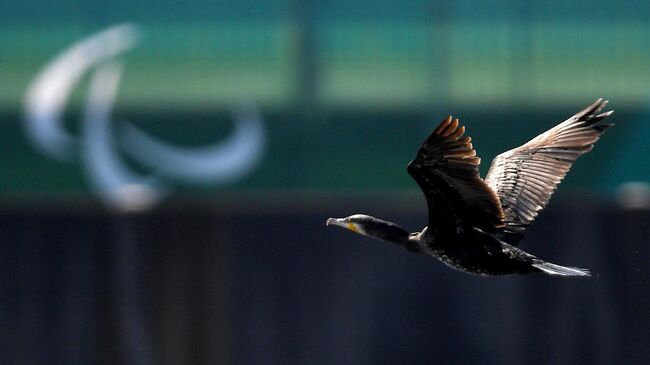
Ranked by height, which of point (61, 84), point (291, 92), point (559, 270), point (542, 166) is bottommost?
point (559, 270)

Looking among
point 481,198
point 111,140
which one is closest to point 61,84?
point 111,140

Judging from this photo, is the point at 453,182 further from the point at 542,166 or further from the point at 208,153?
the point at 208,153

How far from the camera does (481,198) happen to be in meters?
7.03

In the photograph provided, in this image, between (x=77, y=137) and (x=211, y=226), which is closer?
(x=211, y=226)

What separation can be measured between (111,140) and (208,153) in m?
0.87

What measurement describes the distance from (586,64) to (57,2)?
489 centimetres

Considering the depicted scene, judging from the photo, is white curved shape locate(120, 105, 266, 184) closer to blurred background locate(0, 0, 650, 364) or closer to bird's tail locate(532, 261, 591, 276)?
blurred background locate(0, 0, 650, 364)

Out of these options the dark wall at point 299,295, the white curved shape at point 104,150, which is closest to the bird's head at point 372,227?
the dark wall at point 299,295

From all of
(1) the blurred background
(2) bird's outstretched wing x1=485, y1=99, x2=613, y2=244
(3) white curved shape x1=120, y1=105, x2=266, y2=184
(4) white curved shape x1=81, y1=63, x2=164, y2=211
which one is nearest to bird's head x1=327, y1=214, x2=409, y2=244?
(2) bird's outstretched wing x1=485, y1=99, x2=613, y2=244

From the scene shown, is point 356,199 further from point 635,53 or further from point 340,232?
point 635,53

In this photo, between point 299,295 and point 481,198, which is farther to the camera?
point 299,295

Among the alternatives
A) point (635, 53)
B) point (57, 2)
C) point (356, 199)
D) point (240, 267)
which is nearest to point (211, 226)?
point (240, 267)

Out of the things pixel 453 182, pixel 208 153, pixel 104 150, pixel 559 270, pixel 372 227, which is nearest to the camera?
pixel 453 182

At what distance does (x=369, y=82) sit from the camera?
1272 cm
